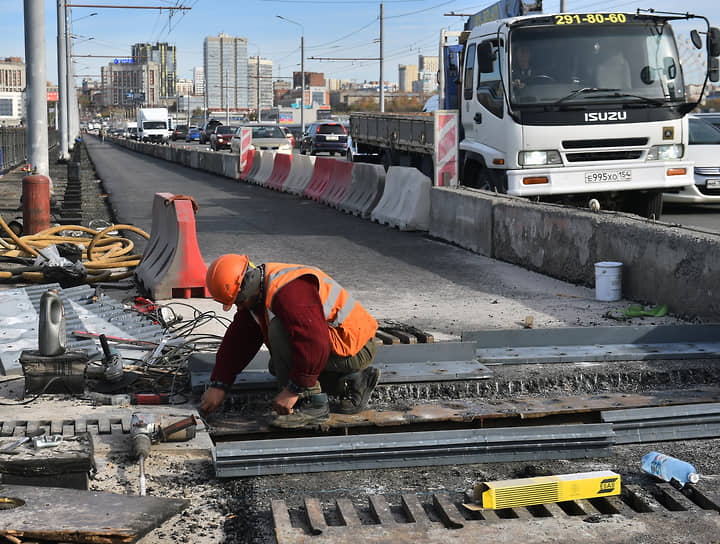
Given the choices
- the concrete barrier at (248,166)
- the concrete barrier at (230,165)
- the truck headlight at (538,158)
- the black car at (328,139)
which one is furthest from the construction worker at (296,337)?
the black car at (328,139)

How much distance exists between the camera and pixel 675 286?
8648 millimetres

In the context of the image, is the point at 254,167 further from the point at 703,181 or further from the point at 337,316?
the point at 337,316

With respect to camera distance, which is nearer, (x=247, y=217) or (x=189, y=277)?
(x=189, y=277)

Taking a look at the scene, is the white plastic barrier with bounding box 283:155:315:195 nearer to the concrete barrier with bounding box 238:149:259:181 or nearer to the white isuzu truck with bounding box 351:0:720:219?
the concrete barrier with bounding box 238:149:259:181

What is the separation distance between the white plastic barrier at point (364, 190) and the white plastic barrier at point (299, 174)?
4248mm

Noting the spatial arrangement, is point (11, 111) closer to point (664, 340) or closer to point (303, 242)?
point (303, 242)

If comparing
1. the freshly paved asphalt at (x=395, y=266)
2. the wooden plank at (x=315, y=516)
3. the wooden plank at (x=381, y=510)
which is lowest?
the wooden plank at (x=381, y=510)

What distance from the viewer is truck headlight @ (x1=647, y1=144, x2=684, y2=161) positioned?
46.6ft

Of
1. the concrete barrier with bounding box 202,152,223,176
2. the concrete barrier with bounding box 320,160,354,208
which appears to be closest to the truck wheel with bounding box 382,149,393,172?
the concrete barrier with bounding box 320,160,354,208

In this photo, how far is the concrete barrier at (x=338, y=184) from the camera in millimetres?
19984

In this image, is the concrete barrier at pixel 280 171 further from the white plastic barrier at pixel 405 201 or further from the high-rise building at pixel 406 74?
the high-rise building at pixel 406 74

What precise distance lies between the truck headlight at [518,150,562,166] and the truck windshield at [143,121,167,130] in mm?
90880

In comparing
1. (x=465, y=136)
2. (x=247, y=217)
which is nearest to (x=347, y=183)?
(x=247, y=217)

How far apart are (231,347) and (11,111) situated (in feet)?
422
